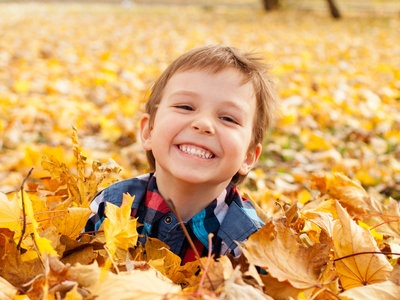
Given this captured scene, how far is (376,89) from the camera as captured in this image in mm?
6332

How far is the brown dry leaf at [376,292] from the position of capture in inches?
52.8

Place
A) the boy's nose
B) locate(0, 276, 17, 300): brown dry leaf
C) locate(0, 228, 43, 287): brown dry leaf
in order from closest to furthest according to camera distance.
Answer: locate(0, 276, 17, 300): brown dry leaf < locate(0, 228, 43, 287): brown dry leaf < the boy's nose

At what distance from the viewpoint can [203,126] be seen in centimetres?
174

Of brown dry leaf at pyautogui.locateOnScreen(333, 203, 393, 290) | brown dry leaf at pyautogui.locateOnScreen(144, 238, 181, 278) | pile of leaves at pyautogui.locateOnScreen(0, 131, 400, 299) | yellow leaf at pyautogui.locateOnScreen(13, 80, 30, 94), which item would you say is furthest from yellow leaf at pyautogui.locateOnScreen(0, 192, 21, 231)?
yellow leaf at pyautogui.locateOnScreen(13, 80, 30, 94)

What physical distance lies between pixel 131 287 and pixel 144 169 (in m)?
1.40

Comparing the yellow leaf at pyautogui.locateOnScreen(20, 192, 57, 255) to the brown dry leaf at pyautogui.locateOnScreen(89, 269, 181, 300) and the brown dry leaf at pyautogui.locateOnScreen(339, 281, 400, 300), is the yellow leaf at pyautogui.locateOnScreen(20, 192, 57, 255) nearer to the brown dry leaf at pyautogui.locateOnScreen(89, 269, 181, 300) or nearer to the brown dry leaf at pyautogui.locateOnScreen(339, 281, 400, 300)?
the brown dry leaf at pyautogui.locateOnScreen(89, 269, 181, 300)

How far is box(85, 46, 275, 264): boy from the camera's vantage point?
1.78m

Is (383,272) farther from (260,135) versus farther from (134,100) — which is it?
(134,100)

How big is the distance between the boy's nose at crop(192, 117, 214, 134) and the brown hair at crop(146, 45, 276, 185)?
0.21m

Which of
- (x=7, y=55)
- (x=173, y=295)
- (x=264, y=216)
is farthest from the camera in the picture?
(x=7, y=55)

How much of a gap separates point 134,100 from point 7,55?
3.13 m

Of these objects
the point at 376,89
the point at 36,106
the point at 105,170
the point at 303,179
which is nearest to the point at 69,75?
the point at 36,106

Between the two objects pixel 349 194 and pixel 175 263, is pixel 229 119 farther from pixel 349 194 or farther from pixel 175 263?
pixel 349 194

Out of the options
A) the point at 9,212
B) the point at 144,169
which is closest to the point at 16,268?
the point at 9,212
